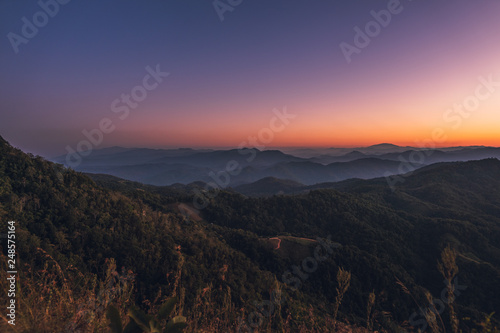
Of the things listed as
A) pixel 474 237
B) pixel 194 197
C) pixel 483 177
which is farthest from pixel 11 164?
pixel 483 177

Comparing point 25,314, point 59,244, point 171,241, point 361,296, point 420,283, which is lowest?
point 420,283

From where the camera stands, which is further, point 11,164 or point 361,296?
point 361,296

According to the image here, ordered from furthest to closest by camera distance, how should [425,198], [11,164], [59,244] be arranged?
[425,198], [11,164], [59,244]

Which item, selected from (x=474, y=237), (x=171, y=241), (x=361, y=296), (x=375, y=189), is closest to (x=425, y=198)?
(x=375, y=189)

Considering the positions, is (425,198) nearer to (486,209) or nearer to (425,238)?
(486,209)

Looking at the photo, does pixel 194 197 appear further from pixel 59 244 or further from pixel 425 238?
pixel 425 238

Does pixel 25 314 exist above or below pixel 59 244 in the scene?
above

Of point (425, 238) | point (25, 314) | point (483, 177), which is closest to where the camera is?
point (25, 314)
